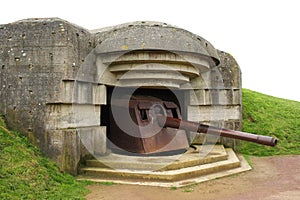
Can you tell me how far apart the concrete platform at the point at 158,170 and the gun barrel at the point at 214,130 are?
612 mm

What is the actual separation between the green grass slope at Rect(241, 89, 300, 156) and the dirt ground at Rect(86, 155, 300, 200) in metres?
2.86

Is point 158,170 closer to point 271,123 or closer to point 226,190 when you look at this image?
point 226,190

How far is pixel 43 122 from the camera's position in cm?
604

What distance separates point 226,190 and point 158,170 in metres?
1.24

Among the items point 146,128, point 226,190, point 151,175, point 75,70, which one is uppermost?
point 75,70

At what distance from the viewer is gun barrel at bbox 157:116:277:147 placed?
5.62 metres

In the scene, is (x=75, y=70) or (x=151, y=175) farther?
(x=75, y=70)

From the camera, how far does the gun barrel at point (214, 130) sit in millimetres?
5621

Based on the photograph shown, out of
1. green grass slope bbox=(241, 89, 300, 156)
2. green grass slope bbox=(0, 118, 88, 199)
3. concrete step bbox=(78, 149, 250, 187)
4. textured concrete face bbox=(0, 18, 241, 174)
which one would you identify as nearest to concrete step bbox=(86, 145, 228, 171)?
concrete step bbox=(78, 149, 250, 187)

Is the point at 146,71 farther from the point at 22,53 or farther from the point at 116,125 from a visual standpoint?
the point at 22,53

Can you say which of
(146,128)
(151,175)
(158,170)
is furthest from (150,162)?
(146,128)

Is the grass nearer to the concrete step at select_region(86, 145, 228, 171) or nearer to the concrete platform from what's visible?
the concrete platform

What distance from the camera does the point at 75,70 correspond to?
20.6ft

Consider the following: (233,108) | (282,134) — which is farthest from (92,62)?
(282,134)
